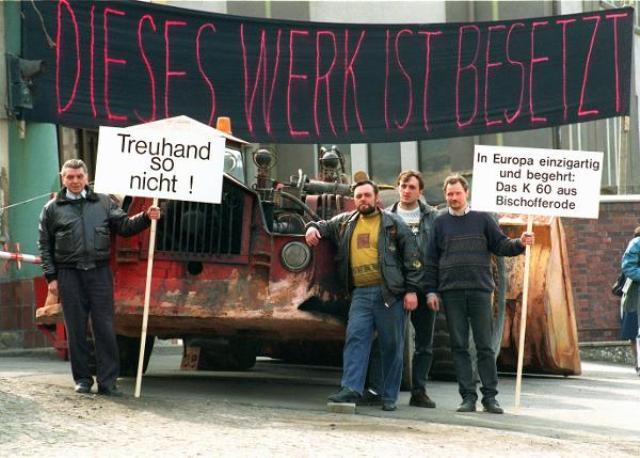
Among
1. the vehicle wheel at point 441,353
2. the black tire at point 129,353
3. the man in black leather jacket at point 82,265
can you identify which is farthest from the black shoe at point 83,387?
the vehicle wheel at point 441,353

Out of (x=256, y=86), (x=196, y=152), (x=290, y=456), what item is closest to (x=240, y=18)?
(x=256, y=86)

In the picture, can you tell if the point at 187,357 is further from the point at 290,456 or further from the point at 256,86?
the point at 290,456

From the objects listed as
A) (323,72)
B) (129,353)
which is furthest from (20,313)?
(129,353)

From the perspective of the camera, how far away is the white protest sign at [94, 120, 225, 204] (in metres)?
11.4

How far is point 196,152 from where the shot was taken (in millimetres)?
11688

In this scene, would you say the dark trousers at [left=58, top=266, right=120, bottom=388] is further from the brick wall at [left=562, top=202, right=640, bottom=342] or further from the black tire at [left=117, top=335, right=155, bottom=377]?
the brick wall at [left=562, top=202, right=640, bottom=342]

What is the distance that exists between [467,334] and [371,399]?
890 millimetres

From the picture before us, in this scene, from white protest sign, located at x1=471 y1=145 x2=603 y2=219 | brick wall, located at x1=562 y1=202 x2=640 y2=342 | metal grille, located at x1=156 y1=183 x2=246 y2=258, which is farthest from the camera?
brick wall, located at x1=562 y1=202 x2=640 y2=342

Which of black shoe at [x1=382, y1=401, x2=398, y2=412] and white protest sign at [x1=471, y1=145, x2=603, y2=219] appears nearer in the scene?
black shoe at [x1=382, y1=401, x2=398, y2=412]

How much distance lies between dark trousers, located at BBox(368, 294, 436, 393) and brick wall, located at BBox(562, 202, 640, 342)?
11510 millimetres

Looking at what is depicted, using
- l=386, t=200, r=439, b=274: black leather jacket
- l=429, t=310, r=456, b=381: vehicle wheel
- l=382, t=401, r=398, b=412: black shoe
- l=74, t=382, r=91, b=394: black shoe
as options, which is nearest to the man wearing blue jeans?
l=386, t=200, r=439, b=274: black leather jacket

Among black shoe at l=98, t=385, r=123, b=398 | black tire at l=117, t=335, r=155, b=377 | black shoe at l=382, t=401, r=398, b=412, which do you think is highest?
black tire at l=117, t=335, r=155, b=377

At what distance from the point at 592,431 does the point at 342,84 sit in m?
10.2

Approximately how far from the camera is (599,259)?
76.7 feet
